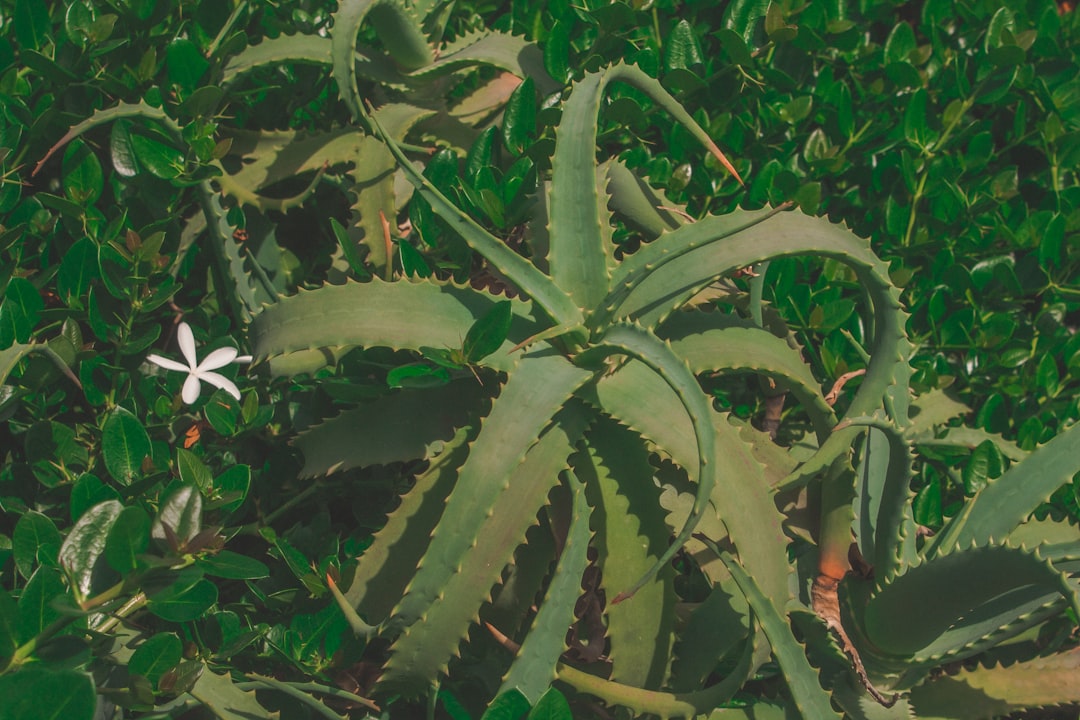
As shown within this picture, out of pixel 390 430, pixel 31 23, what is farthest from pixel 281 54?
pixel 390 430

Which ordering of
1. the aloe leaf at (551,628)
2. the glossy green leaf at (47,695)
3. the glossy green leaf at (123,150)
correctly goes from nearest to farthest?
the glossy green leaf at (47,695) → the aloe leaf at (551,628) → the glossy green leaf at (123,150)

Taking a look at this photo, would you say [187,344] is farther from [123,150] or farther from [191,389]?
[123,150]

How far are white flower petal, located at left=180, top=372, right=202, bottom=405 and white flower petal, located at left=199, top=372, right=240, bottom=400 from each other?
0.01 m

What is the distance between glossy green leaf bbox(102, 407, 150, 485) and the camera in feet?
3.62

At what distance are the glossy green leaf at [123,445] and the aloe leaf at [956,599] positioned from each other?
893 millimetres

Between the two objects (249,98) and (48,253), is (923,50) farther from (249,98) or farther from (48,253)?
(48,253)

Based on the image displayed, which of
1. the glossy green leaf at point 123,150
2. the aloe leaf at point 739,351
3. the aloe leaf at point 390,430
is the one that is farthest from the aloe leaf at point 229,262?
the aloe leaf at point 739,351

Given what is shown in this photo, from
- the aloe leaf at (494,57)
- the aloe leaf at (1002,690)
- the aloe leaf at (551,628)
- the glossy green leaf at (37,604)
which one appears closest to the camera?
the glossy green leaf at (37,604)

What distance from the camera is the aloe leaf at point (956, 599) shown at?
104 centimetres

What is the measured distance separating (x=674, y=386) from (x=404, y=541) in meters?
0.38

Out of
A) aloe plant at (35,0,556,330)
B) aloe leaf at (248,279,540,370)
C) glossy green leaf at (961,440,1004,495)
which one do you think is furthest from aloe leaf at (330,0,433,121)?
glossy green leaf at (961,440,1004,495)

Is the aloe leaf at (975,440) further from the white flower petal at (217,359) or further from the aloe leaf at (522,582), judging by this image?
the white flower petal at (217,359)

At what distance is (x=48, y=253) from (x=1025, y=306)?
160 centimetres

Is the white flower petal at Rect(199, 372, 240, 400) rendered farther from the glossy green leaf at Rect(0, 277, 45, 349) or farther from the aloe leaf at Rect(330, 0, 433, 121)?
the aloe leaf at Rect(330, 0, 433, 121)
